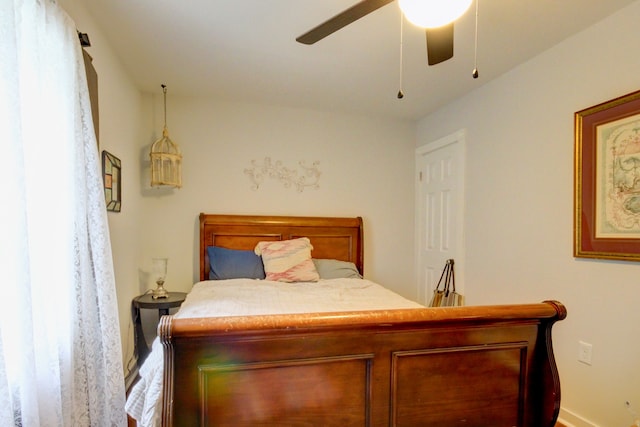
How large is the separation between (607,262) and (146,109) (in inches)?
142

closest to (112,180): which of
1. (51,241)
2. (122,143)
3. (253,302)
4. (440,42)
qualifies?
(122,143)

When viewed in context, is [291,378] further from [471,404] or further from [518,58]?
[518,58]

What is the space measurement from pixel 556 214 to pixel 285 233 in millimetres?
2188

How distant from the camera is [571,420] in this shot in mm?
2123

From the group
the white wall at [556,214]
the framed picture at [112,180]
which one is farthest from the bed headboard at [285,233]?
the white wall at [556,214]

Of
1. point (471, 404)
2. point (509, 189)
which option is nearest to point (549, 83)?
point (509, 189)

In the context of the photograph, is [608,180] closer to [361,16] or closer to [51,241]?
[361,16]

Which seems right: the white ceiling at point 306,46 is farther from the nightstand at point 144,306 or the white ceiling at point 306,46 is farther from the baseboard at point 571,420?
the baseboard at point 571,420

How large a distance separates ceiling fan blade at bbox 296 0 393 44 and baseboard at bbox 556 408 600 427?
2496mm

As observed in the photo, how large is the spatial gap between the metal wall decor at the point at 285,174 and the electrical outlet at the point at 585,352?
243 centimetres

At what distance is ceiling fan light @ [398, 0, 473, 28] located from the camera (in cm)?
120

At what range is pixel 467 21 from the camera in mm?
1998

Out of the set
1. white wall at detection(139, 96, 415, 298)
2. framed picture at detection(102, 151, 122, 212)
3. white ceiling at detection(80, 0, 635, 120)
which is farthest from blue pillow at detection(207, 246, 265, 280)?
white ceiling at detection(80, 0, 635, 120)

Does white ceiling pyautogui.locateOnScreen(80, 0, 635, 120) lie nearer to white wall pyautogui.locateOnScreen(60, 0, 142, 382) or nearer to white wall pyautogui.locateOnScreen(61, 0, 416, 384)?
white wall pyautogui.locateOnScreen(60, 0, 142, 382)
